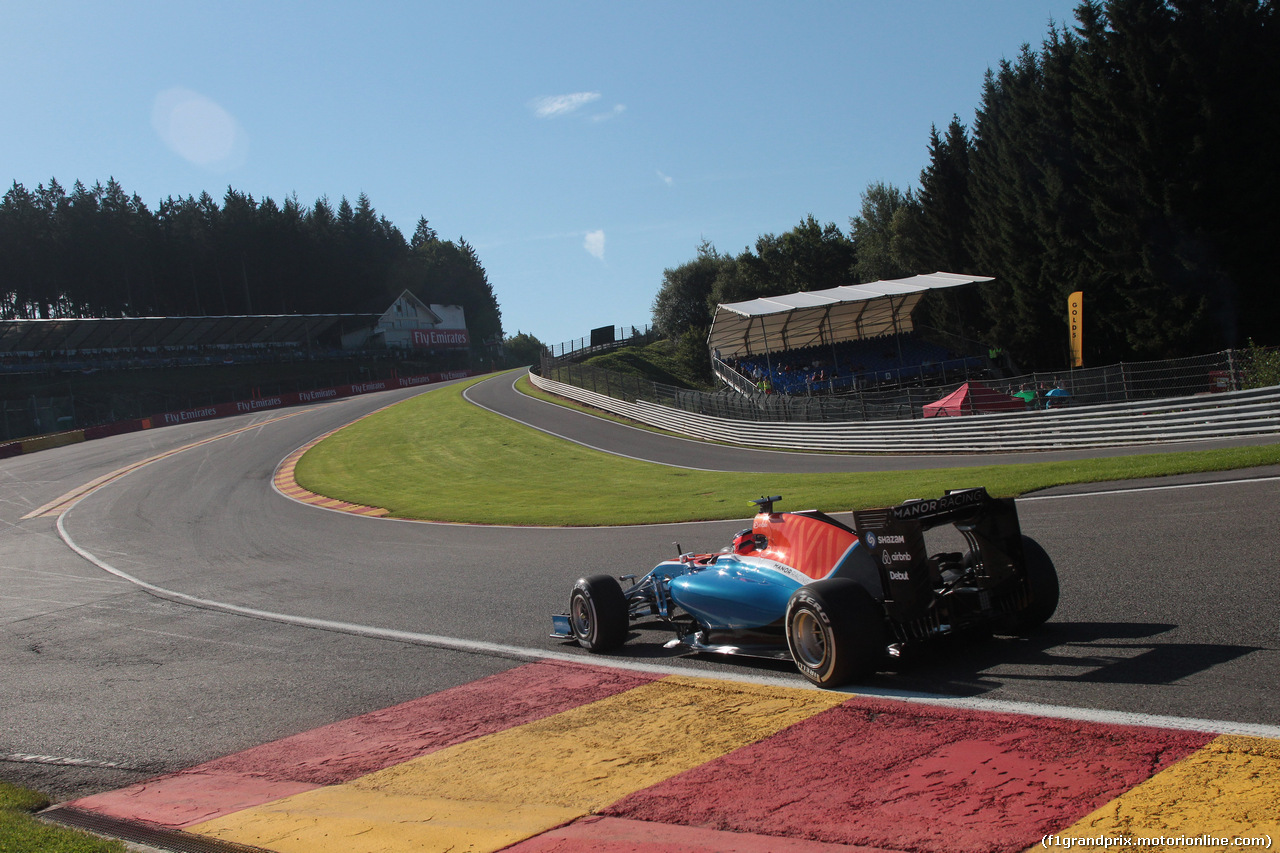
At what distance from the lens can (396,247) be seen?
125 m

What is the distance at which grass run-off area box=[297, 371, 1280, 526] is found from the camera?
15242mm

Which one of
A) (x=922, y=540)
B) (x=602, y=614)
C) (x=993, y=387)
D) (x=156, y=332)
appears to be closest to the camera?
(x=922, y=540)

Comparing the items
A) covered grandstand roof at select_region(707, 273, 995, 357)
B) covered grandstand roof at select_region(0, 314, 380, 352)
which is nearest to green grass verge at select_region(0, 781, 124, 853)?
covered grandstand roof at select_region(707, 273, 995, 357)

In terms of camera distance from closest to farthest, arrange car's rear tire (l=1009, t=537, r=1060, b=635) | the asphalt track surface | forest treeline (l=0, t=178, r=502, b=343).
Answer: the asphalt track surface → car's rear tire (l=1009, t=537, r=1060, b=635) → forest treeline (l=0, t=178, r=502, b=343)

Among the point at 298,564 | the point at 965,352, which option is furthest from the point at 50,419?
the point at 965,352

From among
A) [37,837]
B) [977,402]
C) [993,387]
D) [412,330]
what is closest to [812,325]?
[993,387]

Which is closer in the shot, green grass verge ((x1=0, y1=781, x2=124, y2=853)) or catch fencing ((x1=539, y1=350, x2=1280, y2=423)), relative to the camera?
green grass verge ((x1=0, y1=781, x2=124, y2=853))

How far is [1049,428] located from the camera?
23.5 meters

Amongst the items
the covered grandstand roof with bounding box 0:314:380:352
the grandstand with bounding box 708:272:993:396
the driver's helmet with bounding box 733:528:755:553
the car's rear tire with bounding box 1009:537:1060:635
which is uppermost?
the covered grandstand roof with bounding box 0:314:380:352

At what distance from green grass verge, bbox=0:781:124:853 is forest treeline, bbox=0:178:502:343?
96.4 m

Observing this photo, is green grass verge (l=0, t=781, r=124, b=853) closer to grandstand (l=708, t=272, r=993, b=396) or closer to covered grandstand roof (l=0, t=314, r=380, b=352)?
grandstand (l=708, t=272, r=993, b=396)

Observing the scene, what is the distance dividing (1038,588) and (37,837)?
6.60 m

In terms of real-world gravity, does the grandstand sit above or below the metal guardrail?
above

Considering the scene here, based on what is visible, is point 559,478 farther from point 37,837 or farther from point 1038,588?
point 37,837
